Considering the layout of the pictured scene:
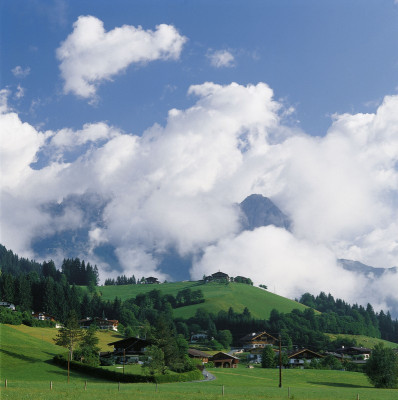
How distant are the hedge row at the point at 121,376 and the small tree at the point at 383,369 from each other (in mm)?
38385

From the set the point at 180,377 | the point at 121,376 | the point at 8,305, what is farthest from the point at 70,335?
the point at 8,305

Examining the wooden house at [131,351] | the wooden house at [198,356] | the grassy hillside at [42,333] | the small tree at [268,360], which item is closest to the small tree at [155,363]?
the wooden house at [131,351]

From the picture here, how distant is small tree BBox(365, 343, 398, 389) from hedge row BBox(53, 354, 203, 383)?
38.4 m

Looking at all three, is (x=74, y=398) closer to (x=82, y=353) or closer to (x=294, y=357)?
(x=82, y=353)

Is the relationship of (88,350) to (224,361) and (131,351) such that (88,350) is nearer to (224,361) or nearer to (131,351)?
(131,351)

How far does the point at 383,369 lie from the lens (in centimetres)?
10344

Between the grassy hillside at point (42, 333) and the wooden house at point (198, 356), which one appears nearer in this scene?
the grassy hillside at point (42, 333)

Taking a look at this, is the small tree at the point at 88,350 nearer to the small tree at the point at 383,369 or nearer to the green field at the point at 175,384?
the green field at the point at 175,384

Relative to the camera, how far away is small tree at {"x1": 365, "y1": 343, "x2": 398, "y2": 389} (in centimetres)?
10262

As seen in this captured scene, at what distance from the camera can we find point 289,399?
58.5 meters

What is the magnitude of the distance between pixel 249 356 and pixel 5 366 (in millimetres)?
124056

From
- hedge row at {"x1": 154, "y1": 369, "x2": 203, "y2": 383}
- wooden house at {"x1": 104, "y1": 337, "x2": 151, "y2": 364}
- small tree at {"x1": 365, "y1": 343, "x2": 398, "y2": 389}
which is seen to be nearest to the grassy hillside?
wooden house at {"x1": 104, "y1": 337, "x2": 151, "y2": 364}

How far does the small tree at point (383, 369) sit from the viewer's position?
103 metres

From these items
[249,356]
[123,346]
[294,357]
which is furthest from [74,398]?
[249,356]
